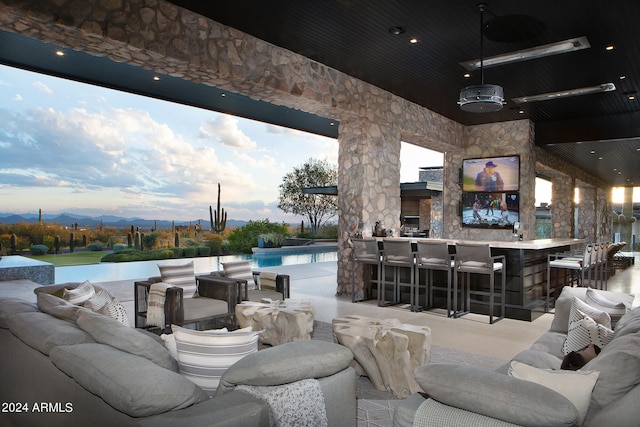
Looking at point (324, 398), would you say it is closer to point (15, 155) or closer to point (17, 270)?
point (17, 270)

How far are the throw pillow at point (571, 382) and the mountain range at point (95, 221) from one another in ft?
43.2

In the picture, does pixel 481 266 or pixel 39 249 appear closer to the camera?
pixel 481 266

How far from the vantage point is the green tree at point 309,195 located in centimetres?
1984

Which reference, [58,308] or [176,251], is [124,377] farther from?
[176,251]

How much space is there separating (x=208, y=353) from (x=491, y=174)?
28.5 feet

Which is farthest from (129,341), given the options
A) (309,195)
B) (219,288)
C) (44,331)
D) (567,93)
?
(309,195)

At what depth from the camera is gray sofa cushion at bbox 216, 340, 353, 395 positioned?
175 centimetres

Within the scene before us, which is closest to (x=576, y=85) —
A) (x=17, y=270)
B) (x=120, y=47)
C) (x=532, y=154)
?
(x=532, y=154)

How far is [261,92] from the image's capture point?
5.67 meters

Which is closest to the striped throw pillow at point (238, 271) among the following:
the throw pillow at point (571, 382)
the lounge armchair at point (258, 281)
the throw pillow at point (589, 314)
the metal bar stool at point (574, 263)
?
the lounge armchair at point (258, 281)

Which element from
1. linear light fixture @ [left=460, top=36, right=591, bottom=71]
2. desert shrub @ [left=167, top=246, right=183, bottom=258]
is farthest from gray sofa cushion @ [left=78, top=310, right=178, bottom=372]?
desert shrub @ [left=167, top=246, right=183, bottom=258]

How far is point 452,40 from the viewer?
531 centimetres

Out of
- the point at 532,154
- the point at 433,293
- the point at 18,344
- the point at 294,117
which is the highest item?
the point at 294,117

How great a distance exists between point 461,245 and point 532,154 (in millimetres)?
4789
